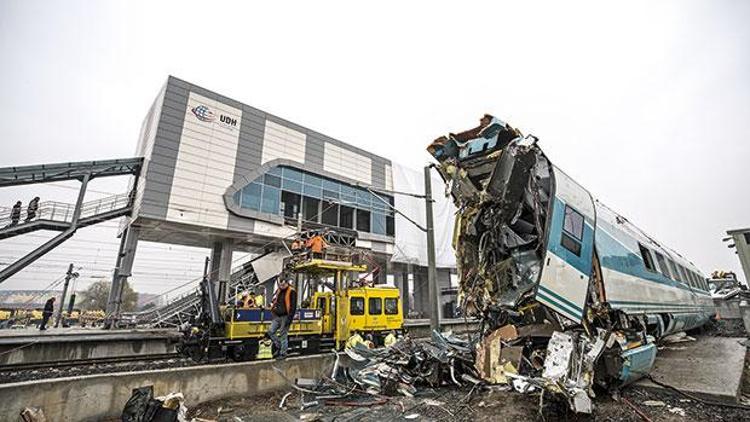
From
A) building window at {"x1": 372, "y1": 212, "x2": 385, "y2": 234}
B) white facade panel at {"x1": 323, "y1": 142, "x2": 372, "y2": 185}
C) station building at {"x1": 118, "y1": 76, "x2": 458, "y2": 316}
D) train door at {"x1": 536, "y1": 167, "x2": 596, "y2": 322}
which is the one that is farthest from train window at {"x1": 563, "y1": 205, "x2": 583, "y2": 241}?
building window at {"x1": 372, "y1": 212, "x2": 385, "y2": 234}

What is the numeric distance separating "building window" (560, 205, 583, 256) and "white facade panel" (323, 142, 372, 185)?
21.5 metres

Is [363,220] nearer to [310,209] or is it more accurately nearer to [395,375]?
[310,209]

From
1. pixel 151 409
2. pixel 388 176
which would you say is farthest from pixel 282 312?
pixel 388 176

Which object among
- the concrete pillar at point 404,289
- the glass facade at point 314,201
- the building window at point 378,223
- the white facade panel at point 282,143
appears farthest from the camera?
the concrete pillar at point 404,289

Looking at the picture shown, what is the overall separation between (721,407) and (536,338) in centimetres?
237

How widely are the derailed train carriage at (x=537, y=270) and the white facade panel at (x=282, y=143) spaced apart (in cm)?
1839

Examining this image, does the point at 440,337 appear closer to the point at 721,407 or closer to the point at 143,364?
the point at 721,407

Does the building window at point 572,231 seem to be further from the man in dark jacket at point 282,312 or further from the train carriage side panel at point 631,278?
the man in dark jacket at point 282,312

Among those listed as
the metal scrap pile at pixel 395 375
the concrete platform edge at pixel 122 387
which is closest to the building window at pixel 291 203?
the metal scrap pile at pixel 395 375

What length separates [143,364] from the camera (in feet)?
32.5

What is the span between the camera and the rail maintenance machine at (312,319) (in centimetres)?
944

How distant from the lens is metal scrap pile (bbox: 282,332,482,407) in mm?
6020

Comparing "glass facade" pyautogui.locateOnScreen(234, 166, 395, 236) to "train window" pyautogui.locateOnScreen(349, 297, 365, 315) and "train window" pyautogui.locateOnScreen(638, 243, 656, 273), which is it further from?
"train window" pyautogui.locateOnScreen(638, 243, 656, 273)

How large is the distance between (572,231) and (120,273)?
2050cm
